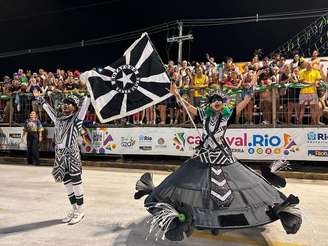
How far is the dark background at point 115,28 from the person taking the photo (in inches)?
1080

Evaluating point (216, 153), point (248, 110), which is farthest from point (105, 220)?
point (248, 110)

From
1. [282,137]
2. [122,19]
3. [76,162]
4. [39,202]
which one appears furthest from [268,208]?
[122,19]

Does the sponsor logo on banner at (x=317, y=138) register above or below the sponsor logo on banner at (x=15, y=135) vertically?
above

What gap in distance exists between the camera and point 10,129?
16.3 metres

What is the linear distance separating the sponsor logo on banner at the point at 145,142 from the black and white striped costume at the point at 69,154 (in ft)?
21.6

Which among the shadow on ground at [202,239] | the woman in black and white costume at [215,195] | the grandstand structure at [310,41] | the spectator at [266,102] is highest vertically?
the grandstand structure at [310,41]

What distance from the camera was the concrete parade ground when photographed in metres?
5.53

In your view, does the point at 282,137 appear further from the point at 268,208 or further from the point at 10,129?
the point at 10,129

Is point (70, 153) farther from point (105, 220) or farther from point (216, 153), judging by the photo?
point (216, 153)

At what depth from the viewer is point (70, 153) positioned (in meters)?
6.48

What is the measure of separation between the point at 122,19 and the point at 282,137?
23.5 m

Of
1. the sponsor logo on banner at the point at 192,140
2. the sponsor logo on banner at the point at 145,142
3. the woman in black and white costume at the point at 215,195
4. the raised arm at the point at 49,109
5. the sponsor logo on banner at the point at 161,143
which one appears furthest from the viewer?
the sponsor logo on banner at the point at 145,142

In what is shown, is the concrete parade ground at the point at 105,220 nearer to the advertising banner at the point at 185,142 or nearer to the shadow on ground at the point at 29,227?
the shadow on ground at the point at 29,227

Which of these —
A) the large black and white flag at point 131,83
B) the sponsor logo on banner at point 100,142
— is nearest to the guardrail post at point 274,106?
the large black and white flag at point 131,83
